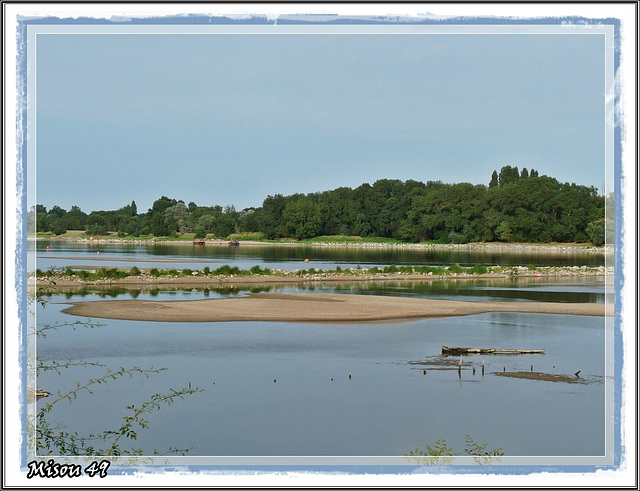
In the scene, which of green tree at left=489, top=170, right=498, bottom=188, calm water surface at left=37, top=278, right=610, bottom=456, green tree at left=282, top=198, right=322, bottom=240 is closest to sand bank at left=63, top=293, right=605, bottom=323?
calm water surface at left=37, top=278, right=610, bottom=456

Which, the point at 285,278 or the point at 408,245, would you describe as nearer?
the point at 285,278

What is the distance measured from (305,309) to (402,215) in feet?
379

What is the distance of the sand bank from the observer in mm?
32281

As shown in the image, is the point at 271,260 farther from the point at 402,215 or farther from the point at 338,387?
the point at 402,215

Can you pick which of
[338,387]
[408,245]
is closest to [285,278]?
[338,387]

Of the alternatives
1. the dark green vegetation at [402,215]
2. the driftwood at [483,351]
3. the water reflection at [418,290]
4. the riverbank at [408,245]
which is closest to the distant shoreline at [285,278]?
the water reflection at [418,290]

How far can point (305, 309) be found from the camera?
34.8 meters

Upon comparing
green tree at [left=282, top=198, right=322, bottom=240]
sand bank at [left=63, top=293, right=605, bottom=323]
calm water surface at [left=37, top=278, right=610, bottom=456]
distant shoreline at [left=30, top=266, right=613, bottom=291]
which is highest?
green tree at [left=282, top=198, right=322, bottom=240]

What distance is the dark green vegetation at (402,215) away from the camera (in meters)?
119

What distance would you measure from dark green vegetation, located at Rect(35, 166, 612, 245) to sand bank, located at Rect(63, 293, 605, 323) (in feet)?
239

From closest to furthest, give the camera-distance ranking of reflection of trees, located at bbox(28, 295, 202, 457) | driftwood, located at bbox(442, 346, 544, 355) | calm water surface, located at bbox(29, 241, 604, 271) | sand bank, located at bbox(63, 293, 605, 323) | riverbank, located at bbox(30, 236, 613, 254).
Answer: reflection of trees, located at bbox(28, 295, 202, 457) → driftwood, located at bbox(442, 346, 544, 355) → sand bank, located at bbox(63, 293, 605, 323) → calm water surface, located at bbox(29, 241, 604, 271) → riverbank, located at bbox(30, 236, 613, 254)

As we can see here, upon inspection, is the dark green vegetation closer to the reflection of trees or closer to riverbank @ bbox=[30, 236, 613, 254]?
riverbank @ bbox=[30, 236, 613, 254]

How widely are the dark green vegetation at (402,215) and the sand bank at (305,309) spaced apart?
72.8m

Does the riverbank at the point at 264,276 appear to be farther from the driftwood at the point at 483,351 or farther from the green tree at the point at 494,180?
the green tree at the point at 494,180
